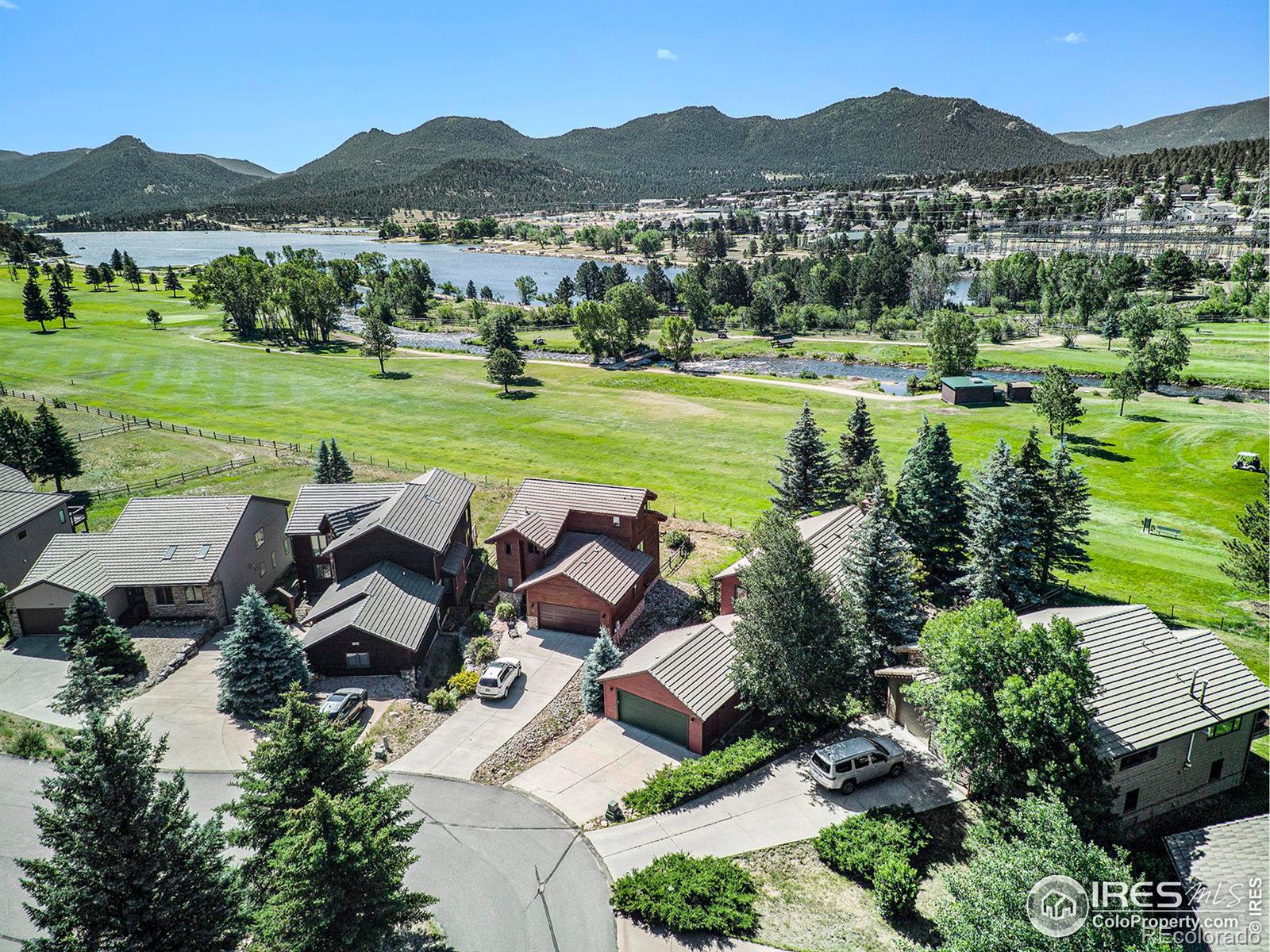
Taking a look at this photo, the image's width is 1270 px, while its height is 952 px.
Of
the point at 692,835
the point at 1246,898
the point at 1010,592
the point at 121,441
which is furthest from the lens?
the point at 121,441

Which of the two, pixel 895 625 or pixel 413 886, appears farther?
pixel 895 625

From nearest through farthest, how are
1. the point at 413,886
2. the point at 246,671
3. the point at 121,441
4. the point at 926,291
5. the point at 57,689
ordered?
the point at 413,886 → the point at 246,671 → the point at 57,689 → the point at 121,441 → the point at 926,291

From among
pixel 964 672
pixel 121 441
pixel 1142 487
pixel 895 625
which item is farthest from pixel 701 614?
pixel 121 441

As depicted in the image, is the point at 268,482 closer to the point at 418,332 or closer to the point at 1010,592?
the point at 1010,592

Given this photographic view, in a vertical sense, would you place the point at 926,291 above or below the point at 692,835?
above

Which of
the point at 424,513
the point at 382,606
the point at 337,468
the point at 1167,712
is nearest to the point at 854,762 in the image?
the point at 1167,712
